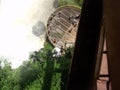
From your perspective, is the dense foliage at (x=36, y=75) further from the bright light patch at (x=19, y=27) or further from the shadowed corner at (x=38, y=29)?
the shadowed corner at (x=38, y=29)

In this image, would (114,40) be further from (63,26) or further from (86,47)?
(63,26)

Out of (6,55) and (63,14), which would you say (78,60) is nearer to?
(6,55)

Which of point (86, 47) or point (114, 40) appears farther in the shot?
point (86, 47)

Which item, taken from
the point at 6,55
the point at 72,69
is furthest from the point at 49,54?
the point at 72,69

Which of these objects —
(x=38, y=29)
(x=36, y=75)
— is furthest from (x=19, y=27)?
(x=36, y=75)

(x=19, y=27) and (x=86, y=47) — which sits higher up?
(x=19, y=27)

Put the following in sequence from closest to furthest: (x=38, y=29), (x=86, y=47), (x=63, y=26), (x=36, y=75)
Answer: (x=86, y=47) < (x=36, y=75) < (x=63, y=26) < (x=38, y=29)

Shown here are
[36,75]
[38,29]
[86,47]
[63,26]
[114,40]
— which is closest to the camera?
[114,40]
